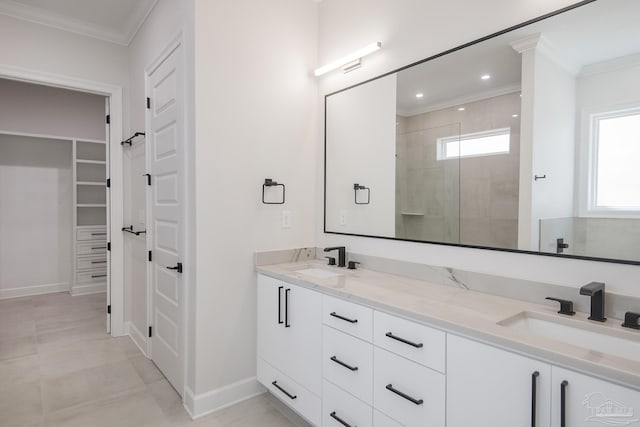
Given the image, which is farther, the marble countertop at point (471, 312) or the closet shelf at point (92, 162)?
the closet shelf at point (92, 162)

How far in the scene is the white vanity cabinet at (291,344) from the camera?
1.83 metres

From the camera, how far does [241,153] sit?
7.35ft

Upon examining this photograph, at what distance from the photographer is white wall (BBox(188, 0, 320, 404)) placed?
209 centimetres

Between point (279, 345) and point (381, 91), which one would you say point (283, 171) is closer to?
point (381, 91)

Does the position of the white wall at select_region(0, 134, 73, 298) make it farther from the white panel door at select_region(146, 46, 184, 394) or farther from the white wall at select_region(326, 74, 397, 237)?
the white wall at select_region(326, 74, 397, 237)

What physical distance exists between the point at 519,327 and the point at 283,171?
1698 millimetres

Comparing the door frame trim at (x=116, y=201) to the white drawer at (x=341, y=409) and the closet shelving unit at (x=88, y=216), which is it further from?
the white drawer at (x=341, y=409)

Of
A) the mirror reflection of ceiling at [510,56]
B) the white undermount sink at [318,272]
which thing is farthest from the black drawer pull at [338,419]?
the mirror reflection of ceiling at [510,56]

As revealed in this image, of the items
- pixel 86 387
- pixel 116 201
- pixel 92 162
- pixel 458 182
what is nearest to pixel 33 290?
pixel 92 162

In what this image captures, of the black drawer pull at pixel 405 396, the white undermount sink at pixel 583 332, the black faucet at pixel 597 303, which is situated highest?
the black faucet at pixel 597 303

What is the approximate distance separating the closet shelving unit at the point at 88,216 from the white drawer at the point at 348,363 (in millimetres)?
4475

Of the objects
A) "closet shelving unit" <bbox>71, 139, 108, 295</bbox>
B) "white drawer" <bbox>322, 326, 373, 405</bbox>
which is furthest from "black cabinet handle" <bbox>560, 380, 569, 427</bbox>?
"closet shelving unit" <bbox>71, 139, 108, 295</bbox>

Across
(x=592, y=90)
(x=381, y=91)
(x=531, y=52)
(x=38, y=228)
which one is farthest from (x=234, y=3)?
(x=38, y=228)

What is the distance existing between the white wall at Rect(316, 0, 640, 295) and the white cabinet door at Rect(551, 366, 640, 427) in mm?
550
